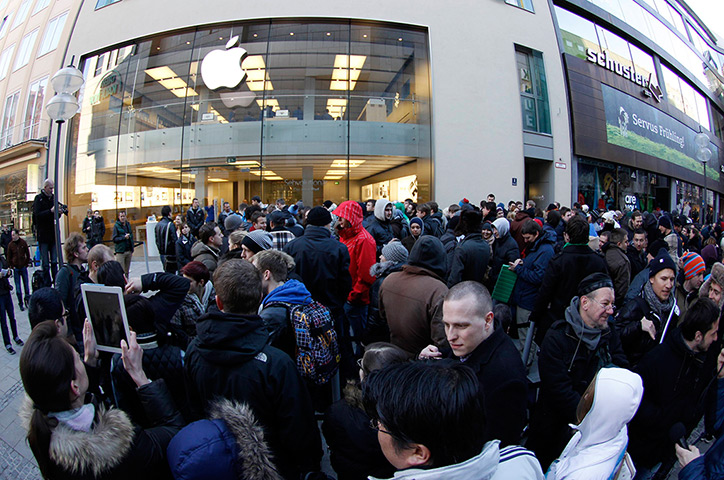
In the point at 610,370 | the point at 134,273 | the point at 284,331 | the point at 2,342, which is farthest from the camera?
the point at 134,273

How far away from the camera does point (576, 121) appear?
1755cm

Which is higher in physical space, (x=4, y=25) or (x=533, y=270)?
(x=4, y=25)

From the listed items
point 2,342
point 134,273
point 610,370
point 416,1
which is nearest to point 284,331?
point 610,370

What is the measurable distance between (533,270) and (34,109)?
2592cm

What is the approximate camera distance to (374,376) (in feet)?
4.00

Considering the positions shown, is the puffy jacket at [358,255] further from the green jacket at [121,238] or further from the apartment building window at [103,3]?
the apartment building window at [103,3]

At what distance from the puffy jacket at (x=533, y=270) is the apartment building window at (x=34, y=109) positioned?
24133 mm

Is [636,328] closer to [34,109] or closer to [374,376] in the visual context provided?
[374,376]

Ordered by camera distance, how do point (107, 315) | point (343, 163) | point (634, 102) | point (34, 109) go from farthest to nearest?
point (634, 102)
point (34, 109)
point (343, 163)
point (107, 315)

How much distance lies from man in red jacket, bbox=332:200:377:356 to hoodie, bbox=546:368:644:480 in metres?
2.94

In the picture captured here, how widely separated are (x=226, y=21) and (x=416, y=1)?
791cm

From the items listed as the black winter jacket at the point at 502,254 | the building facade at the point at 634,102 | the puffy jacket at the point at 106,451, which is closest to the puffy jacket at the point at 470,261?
the black winter jacket at the point at 502,254

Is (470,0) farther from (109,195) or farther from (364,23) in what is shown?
(109,195)

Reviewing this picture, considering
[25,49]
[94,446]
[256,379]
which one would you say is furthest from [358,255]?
[25,49]
